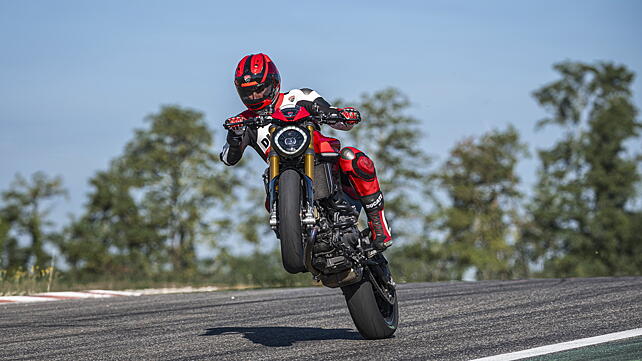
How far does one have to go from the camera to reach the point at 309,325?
28.9 feet

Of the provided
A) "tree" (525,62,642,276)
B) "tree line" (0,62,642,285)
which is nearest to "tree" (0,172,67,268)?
"tree line" (0,62,642,285)

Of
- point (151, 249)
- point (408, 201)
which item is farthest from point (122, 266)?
point (408, 201)

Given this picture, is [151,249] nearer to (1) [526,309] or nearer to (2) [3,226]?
(2) [3,226]

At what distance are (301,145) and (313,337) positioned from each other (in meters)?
1.87

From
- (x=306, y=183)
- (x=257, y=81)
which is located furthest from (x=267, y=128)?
(x=306, y=183)

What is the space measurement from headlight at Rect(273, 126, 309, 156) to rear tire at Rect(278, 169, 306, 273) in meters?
0.26

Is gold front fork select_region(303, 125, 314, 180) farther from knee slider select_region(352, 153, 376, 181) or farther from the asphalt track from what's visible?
the asphalt track

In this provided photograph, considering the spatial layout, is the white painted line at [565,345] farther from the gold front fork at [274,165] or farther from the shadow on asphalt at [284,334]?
the gold front fork at [274,165]

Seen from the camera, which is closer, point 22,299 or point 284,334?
point 284,334

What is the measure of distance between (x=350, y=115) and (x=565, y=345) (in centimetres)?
240

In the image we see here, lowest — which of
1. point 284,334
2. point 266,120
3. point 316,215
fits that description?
point 284,334

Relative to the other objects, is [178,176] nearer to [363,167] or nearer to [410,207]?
[410,207]

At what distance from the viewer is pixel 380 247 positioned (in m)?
7.28

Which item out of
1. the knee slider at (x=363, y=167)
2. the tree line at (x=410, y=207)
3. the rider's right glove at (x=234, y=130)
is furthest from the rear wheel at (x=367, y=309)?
the tree line at (x=410, y=207)
